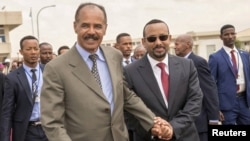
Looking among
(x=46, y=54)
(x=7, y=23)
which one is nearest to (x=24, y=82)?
(x=46, y=54)

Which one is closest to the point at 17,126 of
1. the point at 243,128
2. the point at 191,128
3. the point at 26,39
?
the point at 26,39

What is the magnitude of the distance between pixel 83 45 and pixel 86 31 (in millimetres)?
108

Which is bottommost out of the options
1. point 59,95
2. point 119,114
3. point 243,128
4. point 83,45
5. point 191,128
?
point 243,128

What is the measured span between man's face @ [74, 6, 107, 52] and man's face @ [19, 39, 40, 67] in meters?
2.63

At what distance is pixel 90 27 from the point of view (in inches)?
110

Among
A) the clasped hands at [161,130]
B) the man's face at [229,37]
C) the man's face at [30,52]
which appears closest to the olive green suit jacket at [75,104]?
the clasped hands at [161,130]

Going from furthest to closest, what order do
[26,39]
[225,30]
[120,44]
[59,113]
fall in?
[120,44] → [225,30] → [26,39] → [59,113]

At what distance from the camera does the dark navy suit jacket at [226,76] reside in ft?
21.1

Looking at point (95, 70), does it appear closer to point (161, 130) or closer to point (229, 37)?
point (161, 130)

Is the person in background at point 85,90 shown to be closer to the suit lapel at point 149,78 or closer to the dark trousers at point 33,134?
the suit lapel at point 149,78

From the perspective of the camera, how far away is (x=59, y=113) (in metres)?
2.65

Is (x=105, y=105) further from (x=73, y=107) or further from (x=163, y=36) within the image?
(x=163, y=36)

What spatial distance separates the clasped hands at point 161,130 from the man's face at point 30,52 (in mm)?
2644

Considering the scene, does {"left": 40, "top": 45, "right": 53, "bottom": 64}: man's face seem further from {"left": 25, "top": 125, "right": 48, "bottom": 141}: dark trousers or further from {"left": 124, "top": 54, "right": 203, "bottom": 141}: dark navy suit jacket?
{"left": 124, "top": 54, "right": 203, "bottom": 141}: dark navy suit jacket
